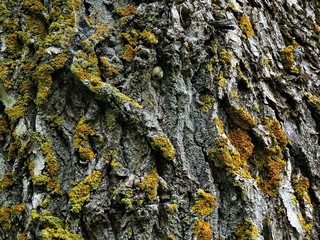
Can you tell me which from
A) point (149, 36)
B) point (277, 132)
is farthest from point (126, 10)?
point (277, 132)

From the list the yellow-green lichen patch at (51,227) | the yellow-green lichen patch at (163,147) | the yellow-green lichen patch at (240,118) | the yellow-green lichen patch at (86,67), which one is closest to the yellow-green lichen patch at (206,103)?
the yellow-green lichen patch at (240,118)

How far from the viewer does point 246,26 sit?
2.82 metres

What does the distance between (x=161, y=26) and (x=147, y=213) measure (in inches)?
39.8

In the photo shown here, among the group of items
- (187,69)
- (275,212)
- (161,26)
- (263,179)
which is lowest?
(275,212)

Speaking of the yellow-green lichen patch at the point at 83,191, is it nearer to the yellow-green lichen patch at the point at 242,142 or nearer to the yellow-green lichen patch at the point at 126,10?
the yellow-green lichen patch at the point at 242,142

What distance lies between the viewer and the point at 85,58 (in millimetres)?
2344

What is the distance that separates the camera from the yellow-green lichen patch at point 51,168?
2129 mm

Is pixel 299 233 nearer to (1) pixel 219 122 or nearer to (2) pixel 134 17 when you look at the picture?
(1) pixel 219 122

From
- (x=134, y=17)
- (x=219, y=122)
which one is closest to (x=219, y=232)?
(x=219, y=122)

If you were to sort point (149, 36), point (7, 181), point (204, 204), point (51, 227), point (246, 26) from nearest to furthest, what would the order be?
point (51, 227) → point (204, 204) → point (7, 181) → point (149, 36) → point (246, 26)

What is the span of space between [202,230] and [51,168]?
0.79m

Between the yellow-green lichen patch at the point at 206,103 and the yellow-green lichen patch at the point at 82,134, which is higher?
the yellow-green lichen patch at the point at 206,103

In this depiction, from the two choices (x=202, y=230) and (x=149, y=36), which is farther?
(x=149, y=36)

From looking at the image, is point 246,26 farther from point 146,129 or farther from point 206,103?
point 146,129
